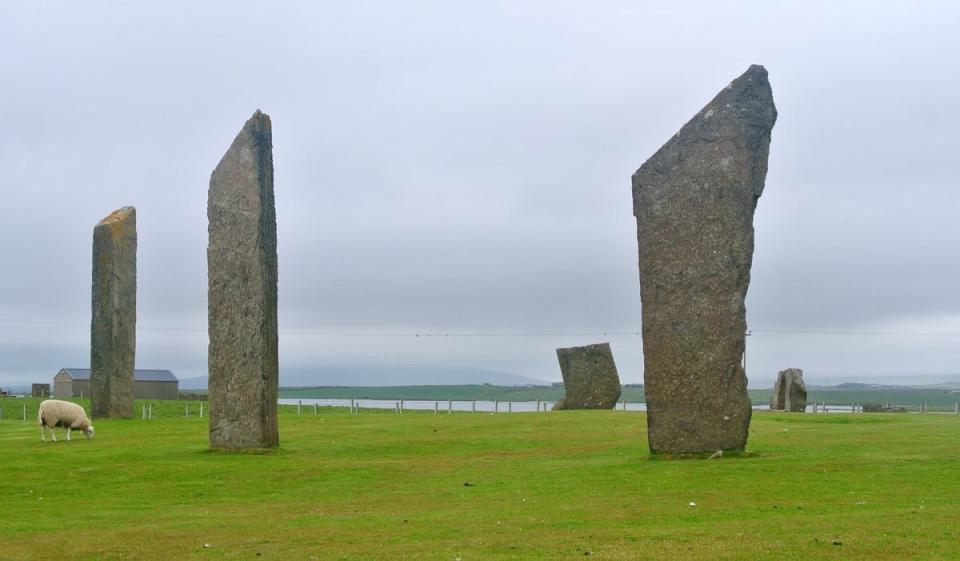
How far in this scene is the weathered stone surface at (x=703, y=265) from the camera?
682 inches

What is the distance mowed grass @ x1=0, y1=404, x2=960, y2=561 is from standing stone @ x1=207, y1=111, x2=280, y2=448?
73 cm

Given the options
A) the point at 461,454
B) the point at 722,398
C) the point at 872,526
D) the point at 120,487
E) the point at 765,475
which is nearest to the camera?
the point at 872,526

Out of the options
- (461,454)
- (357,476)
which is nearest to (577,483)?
(357,476)

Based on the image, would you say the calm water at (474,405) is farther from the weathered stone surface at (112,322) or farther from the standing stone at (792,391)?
the weathered stone surface at (112,322)

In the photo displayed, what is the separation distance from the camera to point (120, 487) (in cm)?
1617

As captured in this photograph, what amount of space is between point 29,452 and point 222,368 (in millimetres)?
3879

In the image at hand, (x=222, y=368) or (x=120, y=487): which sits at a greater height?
(x=222, y=368)

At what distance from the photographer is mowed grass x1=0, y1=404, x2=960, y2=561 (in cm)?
1041

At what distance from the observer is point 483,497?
47.4 feet

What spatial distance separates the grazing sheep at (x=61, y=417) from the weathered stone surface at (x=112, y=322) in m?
8.19

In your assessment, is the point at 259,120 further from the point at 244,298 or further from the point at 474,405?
the point at 474,405

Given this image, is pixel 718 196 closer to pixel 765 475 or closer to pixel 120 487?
pixel 765 475

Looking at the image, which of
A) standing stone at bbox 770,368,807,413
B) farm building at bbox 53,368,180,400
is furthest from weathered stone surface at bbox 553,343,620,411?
farm building at bbox 53,368,180,400

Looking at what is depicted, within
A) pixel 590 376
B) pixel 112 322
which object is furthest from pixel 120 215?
pixel 590 376
